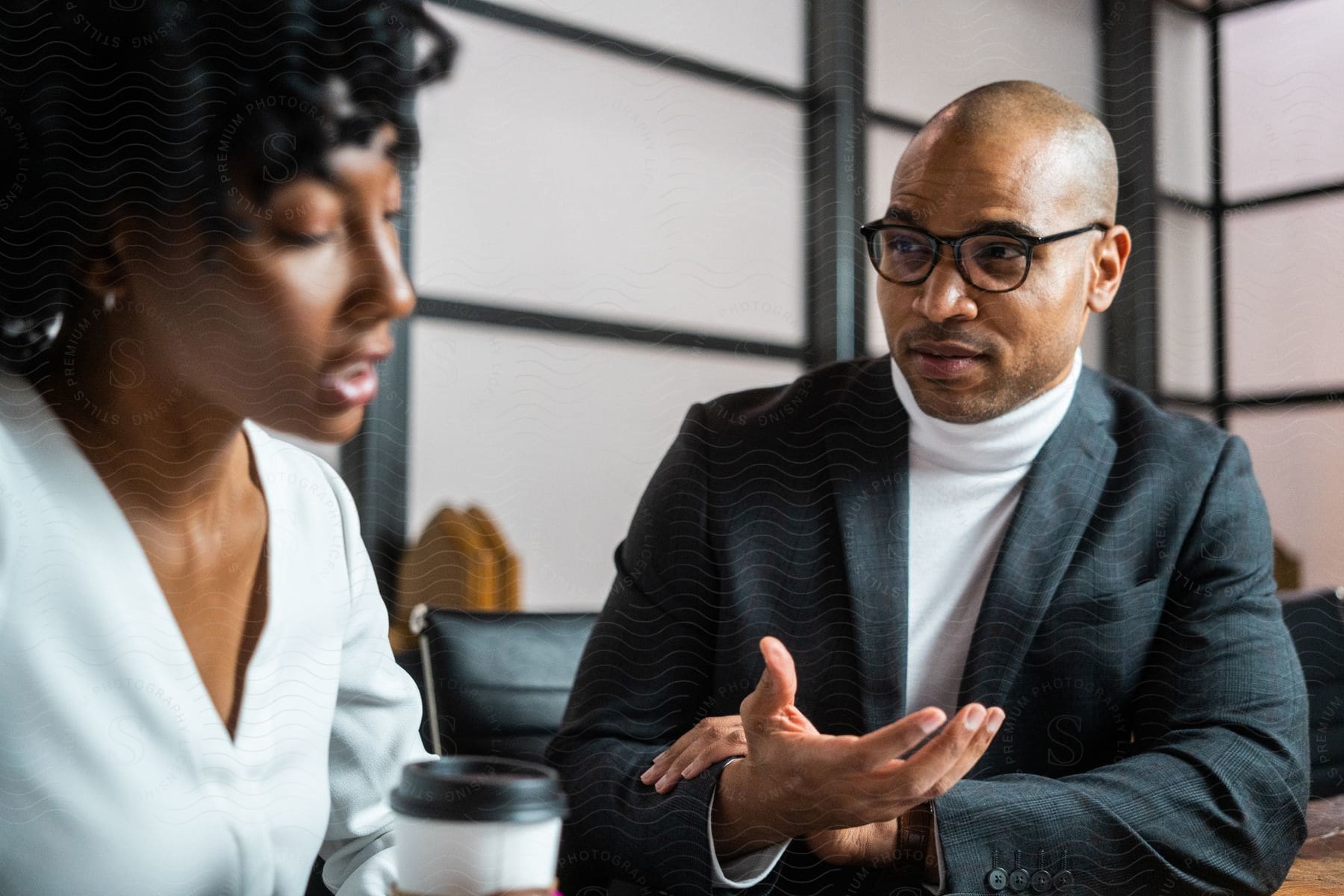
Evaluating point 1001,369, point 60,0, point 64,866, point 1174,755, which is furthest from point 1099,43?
point 64,866

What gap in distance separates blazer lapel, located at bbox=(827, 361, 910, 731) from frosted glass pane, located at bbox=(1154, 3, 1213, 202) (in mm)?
754

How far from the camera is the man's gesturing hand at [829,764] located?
1.67 feet

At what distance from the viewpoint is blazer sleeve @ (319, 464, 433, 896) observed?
48cm

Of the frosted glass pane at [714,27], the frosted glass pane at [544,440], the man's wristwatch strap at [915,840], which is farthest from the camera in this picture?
the frosted glass pane at [714,27]

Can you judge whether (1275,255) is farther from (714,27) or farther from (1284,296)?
(714,27)

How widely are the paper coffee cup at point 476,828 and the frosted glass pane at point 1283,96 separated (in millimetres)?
1012

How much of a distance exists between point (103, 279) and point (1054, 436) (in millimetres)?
597

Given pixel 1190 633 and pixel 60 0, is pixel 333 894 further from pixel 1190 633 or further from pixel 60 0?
pixel 1190 633

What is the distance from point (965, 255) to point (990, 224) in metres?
0.02

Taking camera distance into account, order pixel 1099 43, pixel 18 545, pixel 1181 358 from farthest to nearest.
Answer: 1. pixel 1181 358
2. pixel 1099 43
3. pixel 18 545

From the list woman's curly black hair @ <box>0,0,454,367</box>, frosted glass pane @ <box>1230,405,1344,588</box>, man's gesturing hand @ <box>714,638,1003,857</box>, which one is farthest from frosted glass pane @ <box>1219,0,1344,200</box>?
woman's curly black hair @ <box>0,0,454,367</box>

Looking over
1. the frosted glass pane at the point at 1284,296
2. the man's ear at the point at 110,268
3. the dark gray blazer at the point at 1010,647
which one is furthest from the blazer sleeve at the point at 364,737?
the frosted glass pane at the point at 1284,296

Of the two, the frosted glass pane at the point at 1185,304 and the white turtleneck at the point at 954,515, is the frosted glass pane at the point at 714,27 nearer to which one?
the frosted glass pane at the point at 1185,304

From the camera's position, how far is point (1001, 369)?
79cm
